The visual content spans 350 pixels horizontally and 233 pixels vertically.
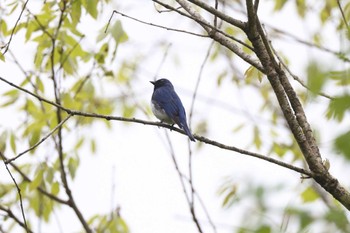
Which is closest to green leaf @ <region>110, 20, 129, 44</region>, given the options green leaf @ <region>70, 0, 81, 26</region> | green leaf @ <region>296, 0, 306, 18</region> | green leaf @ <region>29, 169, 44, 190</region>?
green leaf @ <region>70, 0, 81, 26</region>

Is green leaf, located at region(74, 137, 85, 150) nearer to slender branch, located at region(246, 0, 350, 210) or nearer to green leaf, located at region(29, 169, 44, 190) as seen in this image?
green leaf, located at region(29, 169, 44, 190)

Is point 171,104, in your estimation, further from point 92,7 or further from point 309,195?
point 309,195

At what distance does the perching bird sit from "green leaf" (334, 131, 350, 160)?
339cm

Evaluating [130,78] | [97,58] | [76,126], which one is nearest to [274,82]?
[97,58]

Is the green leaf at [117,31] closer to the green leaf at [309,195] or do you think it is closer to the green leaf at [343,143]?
the green leaf at [309,195]

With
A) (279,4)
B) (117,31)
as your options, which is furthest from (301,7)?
(117,31)

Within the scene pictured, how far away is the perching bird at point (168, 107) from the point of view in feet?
15.0

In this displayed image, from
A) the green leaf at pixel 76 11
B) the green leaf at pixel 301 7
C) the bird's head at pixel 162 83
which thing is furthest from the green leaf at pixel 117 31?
the bird's head at pixel 162 83

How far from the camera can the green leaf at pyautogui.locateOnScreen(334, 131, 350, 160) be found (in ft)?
2.59

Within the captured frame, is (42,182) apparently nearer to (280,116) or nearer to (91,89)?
(91,89)

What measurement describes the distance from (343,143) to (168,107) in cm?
407

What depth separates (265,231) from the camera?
871mm

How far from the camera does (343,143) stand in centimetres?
79

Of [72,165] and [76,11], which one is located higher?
[76,11]
